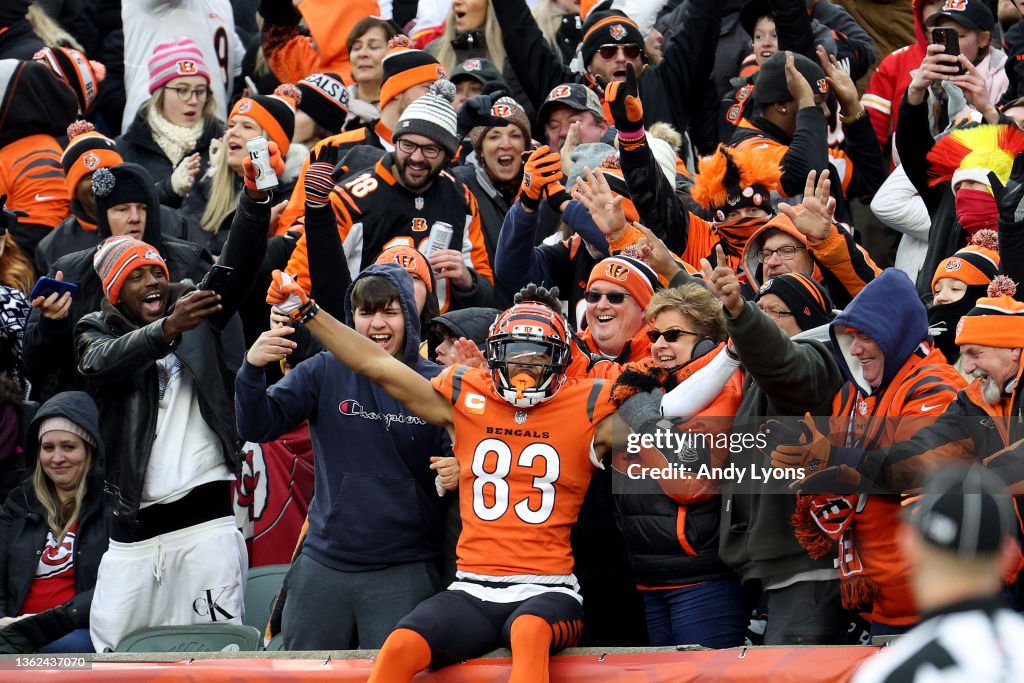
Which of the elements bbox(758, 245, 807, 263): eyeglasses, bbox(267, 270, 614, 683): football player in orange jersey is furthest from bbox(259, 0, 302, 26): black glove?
bbox(267, 270, 614, 683): football player in orange jersey

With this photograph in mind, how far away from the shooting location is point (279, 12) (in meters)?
11.4

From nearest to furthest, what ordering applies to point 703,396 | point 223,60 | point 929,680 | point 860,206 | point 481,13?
1. point 929,680
2. point 703,396
3. point 860,206
4. point 481,13
5. point 223,60

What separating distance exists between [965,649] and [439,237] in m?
4.77

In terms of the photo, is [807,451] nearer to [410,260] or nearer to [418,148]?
[410,260]

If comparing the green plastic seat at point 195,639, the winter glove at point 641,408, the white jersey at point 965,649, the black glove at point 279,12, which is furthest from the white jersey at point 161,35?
the white jersey at point 965,649

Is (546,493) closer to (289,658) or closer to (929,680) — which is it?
(289,658)

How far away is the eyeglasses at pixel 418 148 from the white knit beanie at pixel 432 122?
0.12 ft

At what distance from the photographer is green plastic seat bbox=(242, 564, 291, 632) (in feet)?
25.9

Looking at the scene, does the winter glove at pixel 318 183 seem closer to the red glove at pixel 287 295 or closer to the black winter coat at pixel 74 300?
the black winter coat at pixel 74 300

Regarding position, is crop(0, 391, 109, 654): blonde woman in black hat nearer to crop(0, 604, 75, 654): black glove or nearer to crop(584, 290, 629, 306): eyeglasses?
crop(0, 604, 75, 654): black glove

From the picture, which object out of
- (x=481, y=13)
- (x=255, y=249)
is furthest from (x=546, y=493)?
(x=481, y=13)

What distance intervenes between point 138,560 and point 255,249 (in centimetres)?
158

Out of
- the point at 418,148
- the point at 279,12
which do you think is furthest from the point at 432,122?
the point at 279,12

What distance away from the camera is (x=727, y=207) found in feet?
28.0
